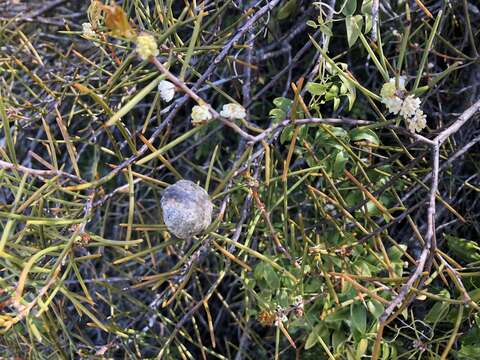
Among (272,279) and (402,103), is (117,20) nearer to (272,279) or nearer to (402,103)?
(402,103)

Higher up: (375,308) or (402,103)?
(402,103)

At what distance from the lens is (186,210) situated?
721 millimetres

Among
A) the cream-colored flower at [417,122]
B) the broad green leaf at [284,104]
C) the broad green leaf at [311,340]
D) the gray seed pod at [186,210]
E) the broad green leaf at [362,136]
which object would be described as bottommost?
the broad green leaf at [311,340]

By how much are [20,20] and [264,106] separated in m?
0.74

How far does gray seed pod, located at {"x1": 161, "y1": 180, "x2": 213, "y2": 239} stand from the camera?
0.72 meters

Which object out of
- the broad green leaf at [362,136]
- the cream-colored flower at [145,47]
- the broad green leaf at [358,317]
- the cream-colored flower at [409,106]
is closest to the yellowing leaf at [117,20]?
the cream-colored flower at [145,47]

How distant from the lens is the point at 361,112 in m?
1.24

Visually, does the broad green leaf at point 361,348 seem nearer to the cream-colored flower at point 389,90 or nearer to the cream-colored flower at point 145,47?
the cream-colored flower at point 389,90

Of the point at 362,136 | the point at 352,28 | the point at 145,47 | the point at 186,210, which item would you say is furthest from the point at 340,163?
the point at 145,47

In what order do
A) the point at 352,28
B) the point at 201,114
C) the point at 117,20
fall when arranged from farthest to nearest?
1. the point at 352,28
2. the point at 201,114
3. the point at 117,20

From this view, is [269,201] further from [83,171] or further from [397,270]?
[83,171]

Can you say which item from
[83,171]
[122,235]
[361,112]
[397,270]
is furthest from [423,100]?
[83,171]

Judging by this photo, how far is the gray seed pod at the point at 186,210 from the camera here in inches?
28.3

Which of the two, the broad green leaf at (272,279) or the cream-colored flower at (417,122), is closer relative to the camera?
the cream-colored flower at (417,122)
